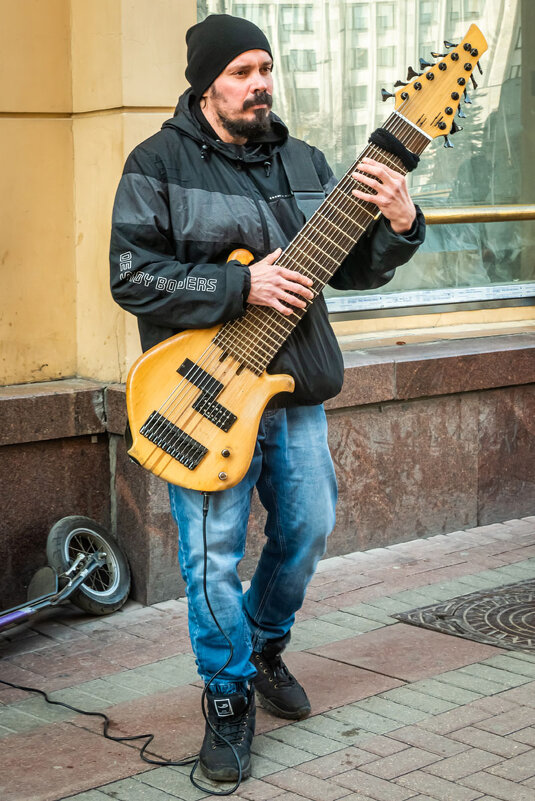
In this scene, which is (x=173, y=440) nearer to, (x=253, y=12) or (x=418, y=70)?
(x=253, y=12)

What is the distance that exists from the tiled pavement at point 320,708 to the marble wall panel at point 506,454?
3.25ft

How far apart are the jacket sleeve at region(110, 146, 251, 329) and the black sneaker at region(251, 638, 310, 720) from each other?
117cm

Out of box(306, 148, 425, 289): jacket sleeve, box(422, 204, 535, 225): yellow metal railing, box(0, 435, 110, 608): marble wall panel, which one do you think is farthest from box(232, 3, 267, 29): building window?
box(306, 148, 425, 289): jacket sleeve

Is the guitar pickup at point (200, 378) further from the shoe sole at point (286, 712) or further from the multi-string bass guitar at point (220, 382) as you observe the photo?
the shoe sole at point (286, 712)

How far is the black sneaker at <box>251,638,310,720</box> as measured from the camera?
393 centimetres

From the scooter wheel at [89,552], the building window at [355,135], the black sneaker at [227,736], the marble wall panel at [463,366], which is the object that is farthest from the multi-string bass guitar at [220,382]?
the building window at [355,135]

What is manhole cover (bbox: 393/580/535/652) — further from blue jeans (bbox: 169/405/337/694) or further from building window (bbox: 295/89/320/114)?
building window (bbox: 295/89/320/114)

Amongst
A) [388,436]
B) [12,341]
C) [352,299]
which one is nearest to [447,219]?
[352,299]

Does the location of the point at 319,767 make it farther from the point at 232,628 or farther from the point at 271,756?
the point at 232,628

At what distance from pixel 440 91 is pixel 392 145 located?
25 cm

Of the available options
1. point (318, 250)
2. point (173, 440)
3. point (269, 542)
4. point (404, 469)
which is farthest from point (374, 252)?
point (404, 469)

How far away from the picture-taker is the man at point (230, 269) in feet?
11.4

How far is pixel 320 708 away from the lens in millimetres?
4035

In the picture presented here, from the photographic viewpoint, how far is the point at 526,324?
7.17 metres
